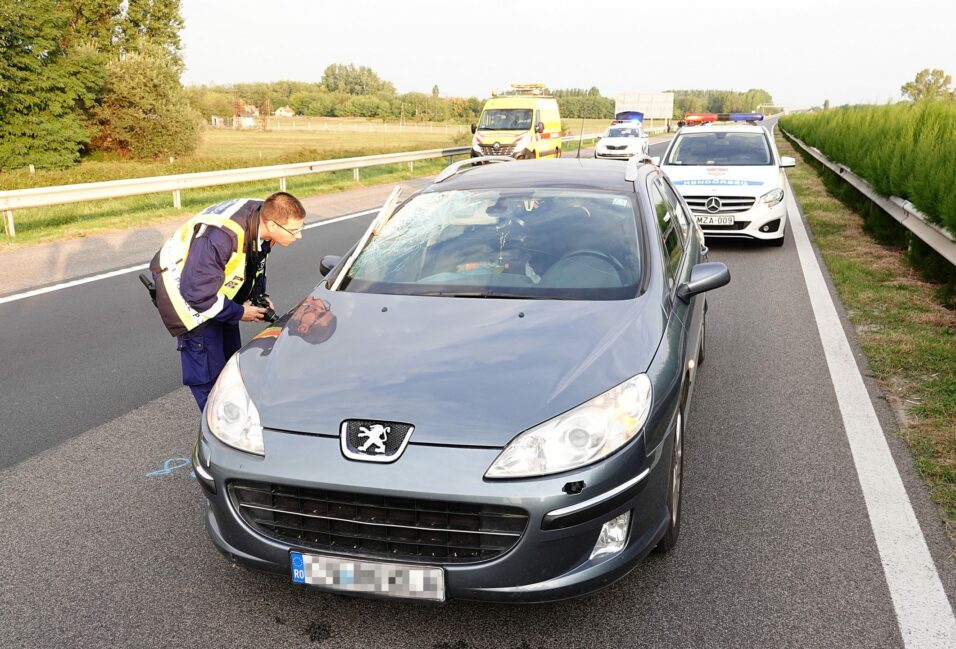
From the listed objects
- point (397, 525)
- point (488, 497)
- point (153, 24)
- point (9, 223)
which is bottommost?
point (9, 223)

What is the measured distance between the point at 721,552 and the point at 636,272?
4.25ft

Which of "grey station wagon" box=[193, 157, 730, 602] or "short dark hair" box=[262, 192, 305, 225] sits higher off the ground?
"short dark hair" box=[262, 192, 305, 225]

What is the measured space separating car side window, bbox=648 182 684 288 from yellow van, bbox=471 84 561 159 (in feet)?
65.7

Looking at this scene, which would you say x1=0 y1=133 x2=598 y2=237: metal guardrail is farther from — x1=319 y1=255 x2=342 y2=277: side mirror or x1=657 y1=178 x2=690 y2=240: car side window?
x1=657 y1=178 x2=690 y2=240: car side window

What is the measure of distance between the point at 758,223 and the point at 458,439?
9393mm

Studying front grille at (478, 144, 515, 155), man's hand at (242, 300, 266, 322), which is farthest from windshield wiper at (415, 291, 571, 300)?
front grille at (478, 144, 515, 155)

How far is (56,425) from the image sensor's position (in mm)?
4863

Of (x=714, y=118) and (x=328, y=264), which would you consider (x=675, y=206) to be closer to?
(x=328, y=264)

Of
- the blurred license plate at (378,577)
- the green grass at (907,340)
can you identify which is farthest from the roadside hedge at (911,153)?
the blurred license plate at (378,577)

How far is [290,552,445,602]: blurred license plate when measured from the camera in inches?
104

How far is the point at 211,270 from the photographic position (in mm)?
3830

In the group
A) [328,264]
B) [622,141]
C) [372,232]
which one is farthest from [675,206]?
[622,141]

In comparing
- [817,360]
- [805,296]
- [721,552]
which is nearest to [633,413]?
[721,552]

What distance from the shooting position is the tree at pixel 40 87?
106ft
